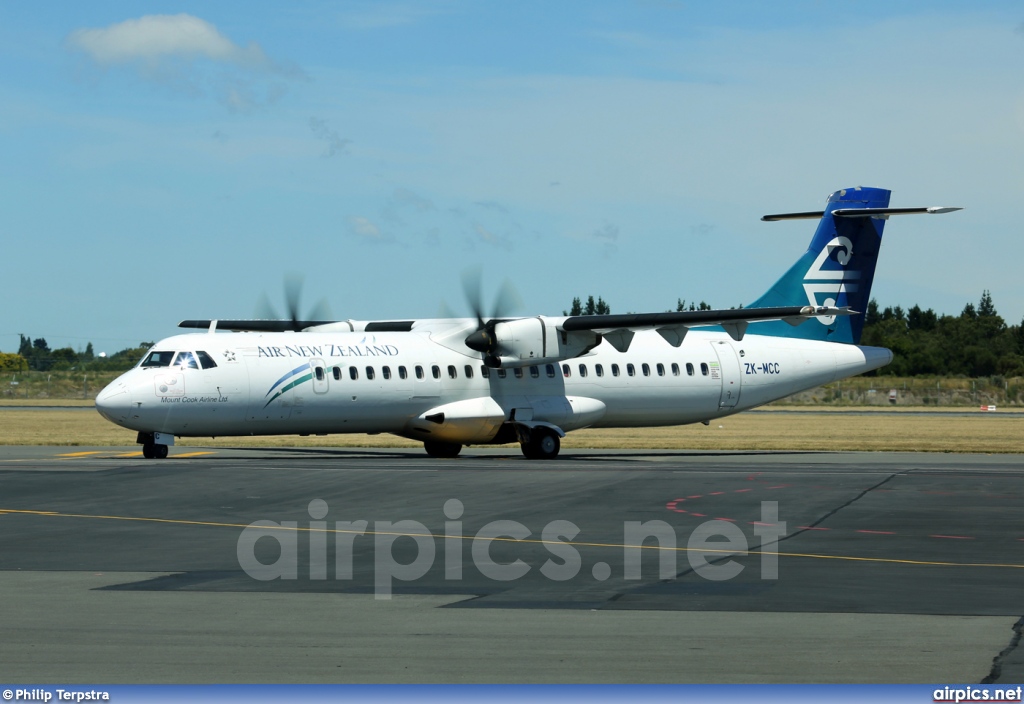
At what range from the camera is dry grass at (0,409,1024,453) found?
37.7m

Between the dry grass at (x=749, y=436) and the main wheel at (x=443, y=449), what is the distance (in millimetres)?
6987

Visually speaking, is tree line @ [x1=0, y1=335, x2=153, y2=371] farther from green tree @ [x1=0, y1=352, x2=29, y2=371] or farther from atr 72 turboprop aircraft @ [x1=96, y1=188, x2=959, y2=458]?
atr 72 turboprop aircraft @ [x1=96, y1=188, x2=959, y2=458]

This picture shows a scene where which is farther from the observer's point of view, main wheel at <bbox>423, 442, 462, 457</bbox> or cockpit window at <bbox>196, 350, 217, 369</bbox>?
main wheel at <bbox>423, 442, 462, 457</bbox>

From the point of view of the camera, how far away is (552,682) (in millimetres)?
7598

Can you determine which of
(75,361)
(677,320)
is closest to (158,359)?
(677,320)

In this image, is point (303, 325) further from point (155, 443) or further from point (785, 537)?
point (785, 537)

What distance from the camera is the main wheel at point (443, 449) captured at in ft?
106

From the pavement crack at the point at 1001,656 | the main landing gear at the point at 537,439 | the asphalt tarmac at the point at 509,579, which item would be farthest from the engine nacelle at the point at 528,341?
the pavement crack at the point at 1001,656

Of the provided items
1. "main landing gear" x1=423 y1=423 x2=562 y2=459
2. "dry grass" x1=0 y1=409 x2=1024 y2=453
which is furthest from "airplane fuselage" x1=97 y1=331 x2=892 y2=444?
"dry grass" x1=0 y1=409 x2=1024 y2=453

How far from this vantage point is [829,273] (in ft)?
116

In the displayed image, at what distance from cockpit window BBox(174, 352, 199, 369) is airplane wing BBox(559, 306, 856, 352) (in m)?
8.86

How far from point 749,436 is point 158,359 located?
22.6m

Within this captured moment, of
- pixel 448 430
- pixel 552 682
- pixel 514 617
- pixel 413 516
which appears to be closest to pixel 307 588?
pixel 514 617

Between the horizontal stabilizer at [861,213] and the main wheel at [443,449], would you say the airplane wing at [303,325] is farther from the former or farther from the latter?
the horizontal stabilizer at [861,213]
